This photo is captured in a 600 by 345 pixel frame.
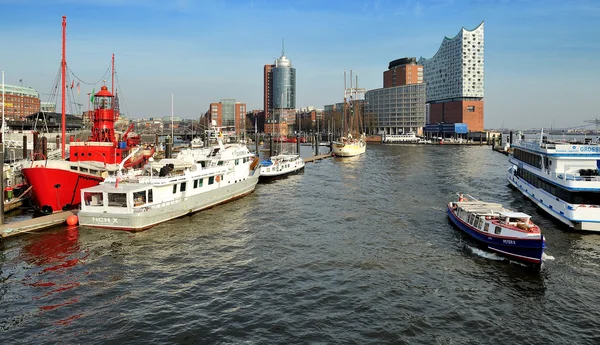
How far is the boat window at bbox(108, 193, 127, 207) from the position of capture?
30.6 meters

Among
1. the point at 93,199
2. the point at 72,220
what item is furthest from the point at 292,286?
the point at 72,220

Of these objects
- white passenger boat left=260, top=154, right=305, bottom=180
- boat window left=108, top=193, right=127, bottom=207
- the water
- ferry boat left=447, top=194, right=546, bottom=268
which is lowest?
the water

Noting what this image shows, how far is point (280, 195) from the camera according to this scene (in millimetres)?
49281

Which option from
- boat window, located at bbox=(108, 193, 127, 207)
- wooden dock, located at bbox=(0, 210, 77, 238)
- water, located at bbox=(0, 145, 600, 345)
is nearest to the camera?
water, located at bbox=(0, 145, 600, 345)

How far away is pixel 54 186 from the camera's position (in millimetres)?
33844

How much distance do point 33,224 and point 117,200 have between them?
18.5 ft

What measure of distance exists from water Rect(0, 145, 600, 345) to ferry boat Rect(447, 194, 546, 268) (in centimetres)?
70

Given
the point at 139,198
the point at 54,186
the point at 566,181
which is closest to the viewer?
the point at 566,181

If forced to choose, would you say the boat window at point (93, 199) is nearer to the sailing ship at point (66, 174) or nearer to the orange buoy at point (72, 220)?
the orange buoy at point (72, 220)

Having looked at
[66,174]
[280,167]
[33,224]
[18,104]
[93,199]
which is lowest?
[33,224]

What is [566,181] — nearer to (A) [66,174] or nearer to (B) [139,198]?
(B) [139,198]

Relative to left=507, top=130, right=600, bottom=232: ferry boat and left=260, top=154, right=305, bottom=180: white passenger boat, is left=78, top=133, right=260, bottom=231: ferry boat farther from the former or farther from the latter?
left=507, top=130, right=600, bottom=232: ferry boat

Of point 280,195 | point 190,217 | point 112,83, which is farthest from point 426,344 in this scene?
point 112,83

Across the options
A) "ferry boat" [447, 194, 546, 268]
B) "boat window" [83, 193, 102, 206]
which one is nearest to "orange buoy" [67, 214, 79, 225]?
"boat window" [83, 193, 102, 206]
